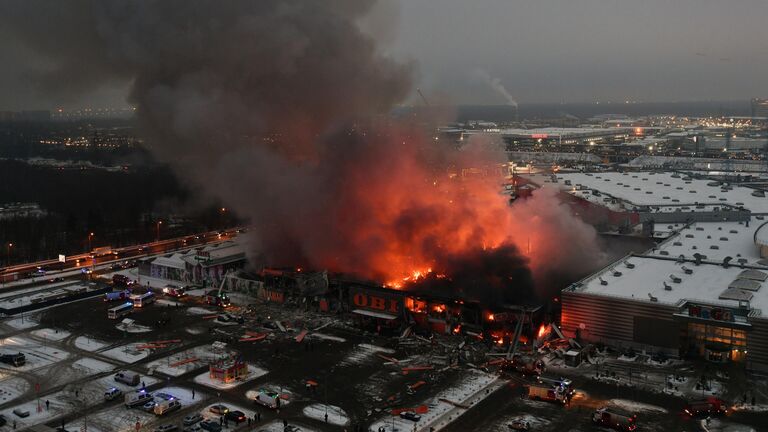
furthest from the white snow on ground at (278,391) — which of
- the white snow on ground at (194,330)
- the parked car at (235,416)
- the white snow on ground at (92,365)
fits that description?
the white snow on ground at (194,330)

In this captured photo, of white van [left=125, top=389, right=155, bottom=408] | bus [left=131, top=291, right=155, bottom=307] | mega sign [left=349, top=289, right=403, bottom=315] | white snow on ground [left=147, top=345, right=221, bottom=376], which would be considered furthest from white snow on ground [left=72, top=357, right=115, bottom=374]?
mega sign [left=349, top=289, right=403, bottom=315]

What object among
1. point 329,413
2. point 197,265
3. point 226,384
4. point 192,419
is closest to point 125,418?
point 192,419

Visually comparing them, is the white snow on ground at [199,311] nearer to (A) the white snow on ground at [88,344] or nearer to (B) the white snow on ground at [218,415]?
(A) the white snow on ground at [88,344]

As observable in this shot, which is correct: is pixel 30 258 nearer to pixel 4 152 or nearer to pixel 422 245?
pixel 422 245

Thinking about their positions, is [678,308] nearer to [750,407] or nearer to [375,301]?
[750,407]

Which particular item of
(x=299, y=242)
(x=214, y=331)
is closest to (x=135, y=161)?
(x=299, y=242)
